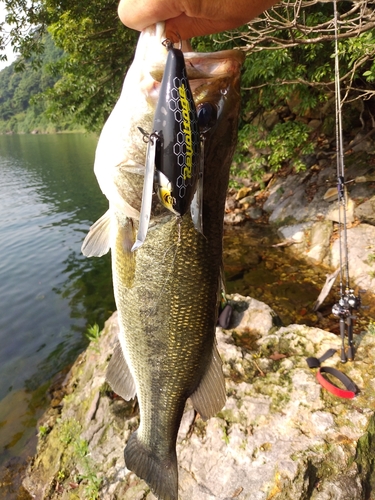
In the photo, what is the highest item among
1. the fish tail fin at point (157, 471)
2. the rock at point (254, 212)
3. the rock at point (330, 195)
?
the rock at point (330, 195)

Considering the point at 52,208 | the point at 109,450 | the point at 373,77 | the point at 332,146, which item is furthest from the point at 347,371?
the point at 52,208

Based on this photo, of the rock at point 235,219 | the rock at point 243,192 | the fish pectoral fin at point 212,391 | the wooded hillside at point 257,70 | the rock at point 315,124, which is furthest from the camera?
the rock at point 243,192

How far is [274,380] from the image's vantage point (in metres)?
3.82

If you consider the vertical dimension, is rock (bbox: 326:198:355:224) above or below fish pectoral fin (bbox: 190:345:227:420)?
below

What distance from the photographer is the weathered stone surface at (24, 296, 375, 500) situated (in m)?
2.91

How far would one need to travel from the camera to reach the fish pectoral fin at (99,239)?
2.04m

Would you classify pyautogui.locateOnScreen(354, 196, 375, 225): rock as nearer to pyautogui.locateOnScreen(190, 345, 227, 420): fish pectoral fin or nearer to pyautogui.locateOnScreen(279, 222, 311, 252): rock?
pyautogui.locateOnScreen(279, 222, 311, 252): rock

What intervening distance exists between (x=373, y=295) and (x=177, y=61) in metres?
6.99

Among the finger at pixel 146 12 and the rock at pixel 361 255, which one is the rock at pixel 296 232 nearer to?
the rock at pixel 361 255

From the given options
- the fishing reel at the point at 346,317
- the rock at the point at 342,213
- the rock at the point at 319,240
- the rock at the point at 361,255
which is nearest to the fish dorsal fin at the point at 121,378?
the fishing reel at the point at 346,317

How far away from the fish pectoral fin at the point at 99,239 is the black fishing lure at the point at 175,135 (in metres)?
0.90

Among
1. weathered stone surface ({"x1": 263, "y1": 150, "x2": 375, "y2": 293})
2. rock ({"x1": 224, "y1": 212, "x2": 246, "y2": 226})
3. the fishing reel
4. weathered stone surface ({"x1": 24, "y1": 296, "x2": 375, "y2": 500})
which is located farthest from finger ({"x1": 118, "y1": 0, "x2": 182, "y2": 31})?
rock ({"x1": 224, "y1": 212, "x2": 246, "y2": 226})

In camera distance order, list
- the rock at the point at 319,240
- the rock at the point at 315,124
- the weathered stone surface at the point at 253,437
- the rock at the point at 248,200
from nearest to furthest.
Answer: the weathered stone surface at the point at 253,437 → the rock at the point at 319,240 → the rock at the point at 315,124 → the rock at the point at 248,200

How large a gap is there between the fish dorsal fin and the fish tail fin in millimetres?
370
